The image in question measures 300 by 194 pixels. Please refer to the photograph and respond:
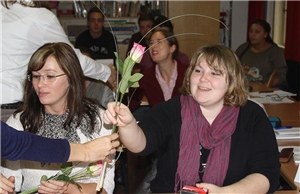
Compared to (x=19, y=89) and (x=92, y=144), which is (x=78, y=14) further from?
(x=92, y=144)

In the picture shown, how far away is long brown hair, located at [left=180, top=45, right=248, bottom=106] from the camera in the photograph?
7.07 ft

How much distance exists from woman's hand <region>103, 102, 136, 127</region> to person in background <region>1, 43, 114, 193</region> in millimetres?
551

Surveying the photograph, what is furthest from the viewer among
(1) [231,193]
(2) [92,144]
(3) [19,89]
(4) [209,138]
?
(3) [19,89]

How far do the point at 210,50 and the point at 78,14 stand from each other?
516cm

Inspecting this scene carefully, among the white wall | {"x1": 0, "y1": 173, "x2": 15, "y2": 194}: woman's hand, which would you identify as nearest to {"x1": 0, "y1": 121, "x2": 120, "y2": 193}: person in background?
{"x1": 0, "y1": 173, "x2": 15, "y2": 194}: woman's hand

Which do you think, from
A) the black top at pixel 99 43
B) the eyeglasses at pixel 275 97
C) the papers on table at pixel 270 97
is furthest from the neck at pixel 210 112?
the black top at pixel 99 43

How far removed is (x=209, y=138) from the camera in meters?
2.12

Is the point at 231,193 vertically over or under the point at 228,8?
under

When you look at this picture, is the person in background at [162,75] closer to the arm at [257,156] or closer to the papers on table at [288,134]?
the papers on table at [288,134]

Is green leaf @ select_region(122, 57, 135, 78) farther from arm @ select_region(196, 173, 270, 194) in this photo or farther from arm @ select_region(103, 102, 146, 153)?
arm @ select_region(196, 173, 270, 194)

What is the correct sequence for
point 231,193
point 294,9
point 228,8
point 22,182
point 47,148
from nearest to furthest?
point 47,148
point 231,193
point 22,182
point 294,9
point 228,8

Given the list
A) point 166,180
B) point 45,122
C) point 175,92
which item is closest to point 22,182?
point 45,122

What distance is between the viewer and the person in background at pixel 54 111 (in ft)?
7.39

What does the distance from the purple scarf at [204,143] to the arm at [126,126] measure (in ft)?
0.83
